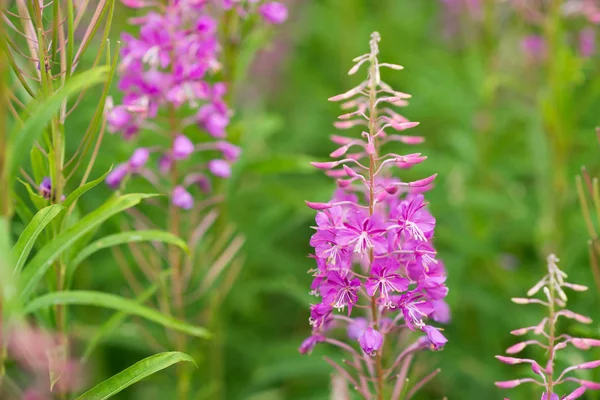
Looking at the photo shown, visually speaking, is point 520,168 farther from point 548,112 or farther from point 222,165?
point 222,165

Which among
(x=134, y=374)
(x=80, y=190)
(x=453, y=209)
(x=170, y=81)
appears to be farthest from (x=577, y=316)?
(x=453, y=209)

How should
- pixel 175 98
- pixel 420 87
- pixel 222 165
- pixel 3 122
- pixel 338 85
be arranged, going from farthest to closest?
pixel 338 85 → pixel 420 87 → pixel 222 165 → pixel 175 98 → pixel 3 122

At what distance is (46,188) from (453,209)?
8.84 feet

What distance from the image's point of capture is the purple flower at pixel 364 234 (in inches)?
68.4

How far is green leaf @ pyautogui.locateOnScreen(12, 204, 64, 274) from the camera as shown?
69.6 inches

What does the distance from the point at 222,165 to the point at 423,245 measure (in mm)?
1065

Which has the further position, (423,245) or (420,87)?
(420,87)

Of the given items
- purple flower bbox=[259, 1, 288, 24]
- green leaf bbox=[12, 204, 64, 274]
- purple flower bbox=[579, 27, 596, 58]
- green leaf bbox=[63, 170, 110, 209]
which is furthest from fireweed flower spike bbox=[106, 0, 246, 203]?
purple flower bbox=[579, 27, 596, 58]

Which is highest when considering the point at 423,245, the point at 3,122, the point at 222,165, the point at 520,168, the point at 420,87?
the point at 420,87

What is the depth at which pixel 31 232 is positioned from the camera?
1776 mm

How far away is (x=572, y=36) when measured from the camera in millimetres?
4367

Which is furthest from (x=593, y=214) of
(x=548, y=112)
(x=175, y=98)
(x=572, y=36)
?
(x=175, y=98)

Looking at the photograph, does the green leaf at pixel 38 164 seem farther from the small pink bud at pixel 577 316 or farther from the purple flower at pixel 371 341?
the small pink bud at pixel 577 316

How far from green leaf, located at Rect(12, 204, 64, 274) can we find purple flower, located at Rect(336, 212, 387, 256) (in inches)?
28.1
